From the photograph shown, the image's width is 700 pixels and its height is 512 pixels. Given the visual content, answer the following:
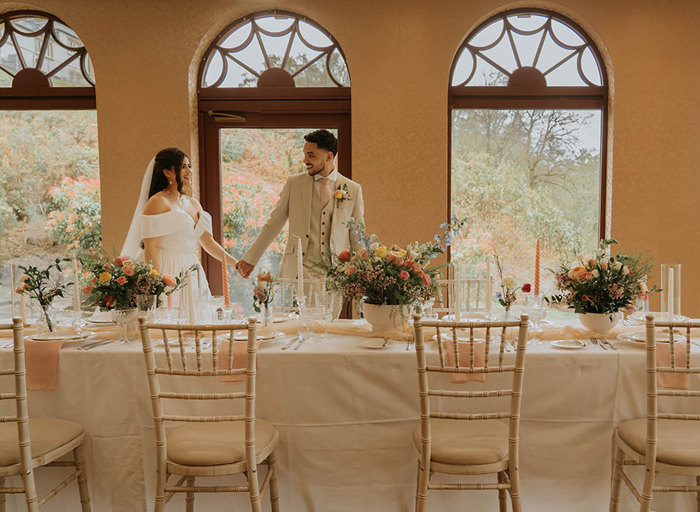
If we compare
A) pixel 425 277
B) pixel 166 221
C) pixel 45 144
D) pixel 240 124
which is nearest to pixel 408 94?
pixel 240 124

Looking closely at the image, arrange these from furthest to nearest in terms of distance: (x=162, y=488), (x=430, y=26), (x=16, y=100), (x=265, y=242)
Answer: (x=16, y=100)
(x=430, y=26)
(x=265, y=242)
(x=162, y=488)

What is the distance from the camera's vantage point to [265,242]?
12.7 feet

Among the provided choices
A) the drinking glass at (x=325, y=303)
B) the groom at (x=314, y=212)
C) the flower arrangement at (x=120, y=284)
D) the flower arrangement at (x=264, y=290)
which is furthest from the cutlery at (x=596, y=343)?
the flower arrangement at (x=120, y=284)

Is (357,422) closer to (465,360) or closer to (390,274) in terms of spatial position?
(465,360)

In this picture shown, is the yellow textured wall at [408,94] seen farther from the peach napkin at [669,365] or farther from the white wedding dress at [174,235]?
the peach napkin at [669,365]

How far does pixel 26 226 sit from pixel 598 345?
4601 mm

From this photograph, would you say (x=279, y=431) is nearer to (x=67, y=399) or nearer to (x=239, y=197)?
(x=67, y=399)

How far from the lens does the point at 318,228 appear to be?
3.84 metres

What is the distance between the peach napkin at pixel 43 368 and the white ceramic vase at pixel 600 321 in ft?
7.57

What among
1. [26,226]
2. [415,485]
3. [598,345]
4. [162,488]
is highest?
[26,226]

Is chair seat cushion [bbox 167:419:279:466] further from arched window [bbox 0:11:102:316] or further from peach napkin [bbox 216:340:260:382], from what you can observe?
arched window [bbox 0:11:102:316]

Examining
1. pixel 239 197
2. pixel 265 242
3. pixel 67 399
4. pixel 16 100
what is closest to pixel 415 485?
pixel 67 399

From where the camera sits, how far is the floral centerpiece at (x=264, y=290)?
256 centimetres

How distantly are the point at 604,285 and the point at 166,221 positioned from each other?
2.67 m
